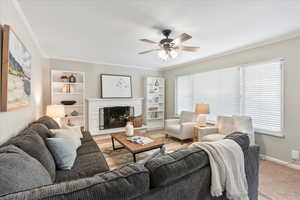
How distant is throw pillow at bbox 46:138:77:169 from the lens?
5.36ft

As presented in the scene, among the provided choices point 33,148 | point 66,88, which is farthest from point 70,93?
point 33,148

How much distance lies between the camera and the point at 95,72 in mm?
4652

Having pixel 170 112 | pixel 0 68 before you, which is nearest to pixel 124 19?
pixel 0 68

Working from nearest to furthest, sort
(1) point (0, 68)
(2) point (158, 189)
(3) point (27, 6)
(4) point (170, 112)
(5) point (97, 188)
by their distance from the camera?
(5) point (97, 188) < (2) point (158, 189) < (1) point (0, 68) < (3) point (27, 6) < (4) point (170, 112)

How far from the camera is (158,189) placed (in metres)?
0.85

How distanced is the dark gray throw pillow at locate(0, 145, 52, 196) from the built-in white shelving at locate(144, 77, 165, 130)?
450cm

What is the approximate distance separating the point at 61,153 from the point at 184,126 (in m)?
2.98

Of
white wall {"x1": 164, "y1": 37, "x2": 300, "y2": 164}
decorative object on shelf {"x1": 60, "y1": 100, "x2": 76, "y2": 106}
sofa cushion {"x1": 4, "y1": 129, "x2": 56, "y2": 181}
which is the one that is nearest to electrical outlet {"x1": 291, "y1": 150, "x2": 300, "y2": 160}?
white wall {"x1": 164, "y1": 37, "x2": 300, "y2": 164}

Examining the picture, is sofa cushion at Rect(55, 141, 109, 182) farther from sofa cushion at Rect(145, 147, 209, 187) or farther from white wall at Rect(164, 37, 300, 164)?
white wall at Rect(164, 37, 300, 164)

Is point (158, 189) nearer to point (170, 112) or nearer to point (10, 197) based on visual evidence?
point (10, 197)

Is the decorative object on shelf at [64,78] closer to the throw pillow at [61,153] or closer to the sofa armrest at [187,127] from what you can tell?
the throw pillow at [61,153]

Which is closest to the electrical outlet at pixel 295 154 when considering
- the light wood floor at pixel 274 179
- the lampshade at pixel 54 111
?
the light wood floor at pixel 274 179

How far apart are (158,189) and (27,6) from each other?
8.16 feet

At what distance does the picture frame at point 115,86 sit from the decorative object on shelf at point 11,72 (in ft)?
9.38
